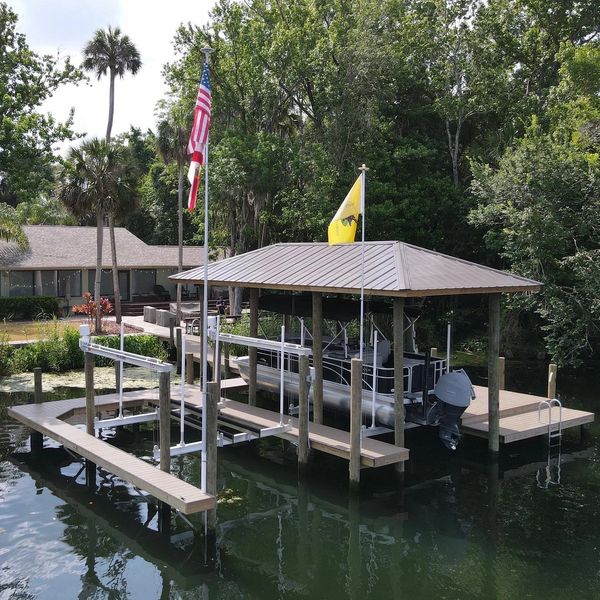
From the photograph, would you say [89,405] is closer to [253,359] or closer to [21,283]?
[253,359]

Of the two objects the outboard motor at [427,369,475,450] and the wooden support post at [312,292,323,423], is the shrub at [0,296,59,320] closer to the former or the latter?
the wooden support post at [312,292,323,423]

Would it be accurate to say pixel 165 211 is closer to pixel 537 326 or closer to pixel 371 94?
pixel 371 94

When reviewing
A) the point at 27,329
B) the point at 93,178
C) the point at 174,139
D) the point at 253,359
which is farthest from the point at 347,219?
the point at 174,139

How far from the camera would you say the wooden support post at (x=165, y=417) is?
1071 centimetres

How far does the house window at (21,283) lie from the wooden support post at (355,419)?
2970 centimetres

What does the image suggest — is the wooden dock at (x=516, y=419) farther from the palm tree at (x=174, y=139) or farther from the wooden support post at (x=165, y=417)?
the palm tree at (x=174, y=139)

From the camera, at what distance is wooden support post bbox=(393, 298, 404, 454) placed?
12422 mm

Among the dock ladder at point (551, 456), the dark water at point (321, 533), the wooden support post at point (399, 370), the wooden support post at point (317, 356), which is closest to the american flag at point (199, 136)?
the wooden support post at point (399, 370)

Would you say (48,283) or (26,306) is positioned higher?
(48,283)

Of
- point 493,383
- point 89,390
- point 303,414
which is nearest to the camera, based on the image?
point 303,414

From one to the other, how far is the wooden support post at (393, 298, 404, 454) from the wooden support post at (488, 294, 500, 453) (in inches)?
91.3

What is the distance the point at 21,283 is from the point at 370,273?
2897cm

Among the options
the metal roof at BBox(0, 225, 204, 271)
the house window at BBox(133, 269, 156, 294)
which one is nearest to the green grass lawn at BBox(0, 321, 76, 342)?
the metal roof at BBox(0, 225, 204, 271)

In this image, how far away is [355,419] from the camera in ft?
39.0
